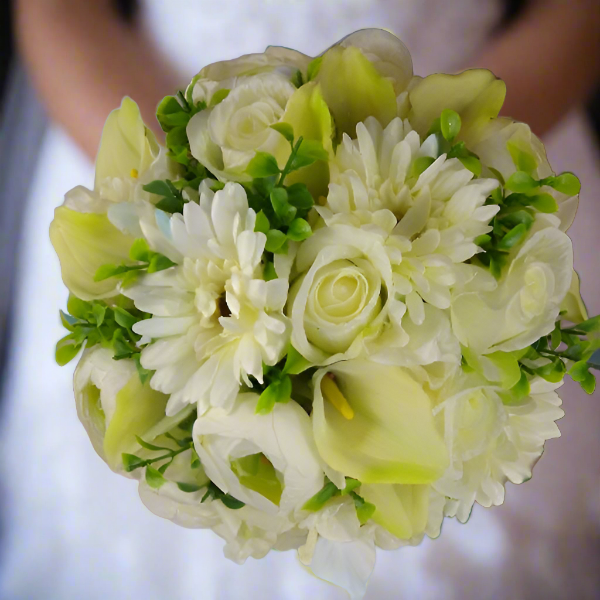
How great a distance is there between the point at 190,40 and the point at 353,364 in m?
0.66

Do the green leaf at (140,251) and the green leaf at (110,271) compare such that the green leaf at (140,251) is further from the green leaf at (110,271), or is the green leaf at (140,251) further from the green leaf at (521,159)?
the green leaf at (521,159)

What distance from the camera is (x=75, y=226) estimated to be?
41 centimetres

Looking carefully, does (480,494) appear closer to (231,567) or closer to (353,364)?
(353,364)

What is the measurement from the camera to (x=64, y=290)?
3.00 feet

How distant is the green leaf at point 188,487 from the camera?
43 cm

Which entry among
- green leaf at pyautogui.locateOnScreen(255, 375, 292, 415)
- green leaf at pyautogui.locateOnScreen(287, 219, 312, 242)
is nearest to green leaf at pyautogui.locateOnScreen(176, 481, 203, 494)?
green leaf at pyautogui.locateOnScreen(255, 375, 292, 415)

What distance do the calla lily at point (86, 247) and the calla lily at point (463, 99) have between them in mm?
256

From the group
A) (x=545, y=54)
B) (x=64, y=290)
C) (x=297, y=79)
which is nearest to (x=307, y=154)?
(x=297, y=79)

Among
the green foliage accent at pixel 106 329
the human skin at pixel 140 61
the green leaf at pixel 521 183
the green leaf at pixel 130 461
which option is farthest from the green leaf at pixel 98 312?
the human skin at pixel 140 61

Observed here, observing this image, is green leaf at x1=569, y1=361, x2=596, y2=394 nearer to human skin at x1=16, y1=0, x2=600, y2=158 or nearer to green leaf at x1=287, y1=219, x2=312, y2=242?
green leaf at x1=287, y1=219, x2=312, y2=242

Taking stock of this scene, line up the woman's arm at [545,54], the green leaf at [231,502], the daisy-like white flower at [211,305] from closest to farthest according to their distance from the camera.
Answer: the daisy-like white flower at [211,305]
the green leaf at [231,502]
the woman's arm at [545,54]

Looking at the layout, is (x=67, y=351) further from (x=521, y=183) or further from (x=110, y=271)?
(x=521, y=183)

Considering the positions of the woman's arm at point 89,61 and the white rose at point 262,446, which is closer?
the white rose at point 262,446

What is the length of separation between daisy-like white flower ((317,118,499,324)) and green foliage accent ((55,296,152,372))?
177mm
